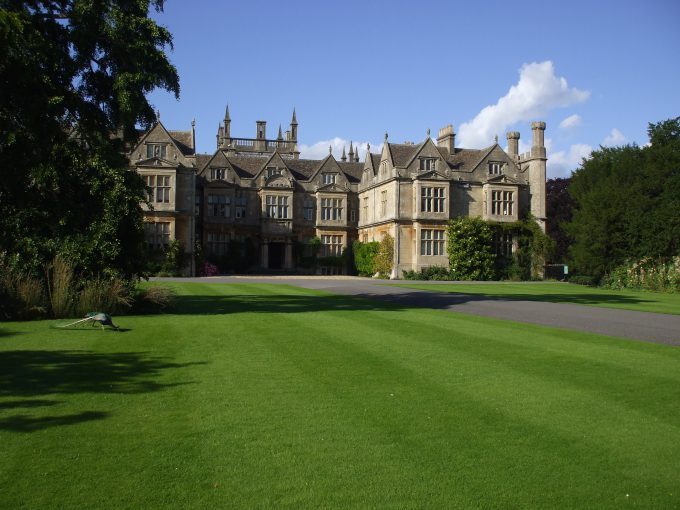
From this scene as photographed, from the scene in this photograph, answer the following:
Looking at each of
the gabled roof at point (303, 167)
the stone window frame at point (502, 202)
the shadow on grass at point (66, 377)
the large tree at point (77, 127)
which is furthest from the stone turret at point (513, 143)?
the shadow on grass at point (66, 377)

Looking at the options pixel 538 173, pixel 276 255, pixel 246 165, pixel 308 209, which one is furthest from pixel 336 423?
pixel 246 165

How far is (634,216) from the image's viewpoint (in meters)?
35.8

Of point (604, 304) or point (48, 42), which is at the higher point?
point (48, 42)

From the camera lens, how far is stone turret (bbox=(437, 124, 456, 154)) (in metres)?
49.0

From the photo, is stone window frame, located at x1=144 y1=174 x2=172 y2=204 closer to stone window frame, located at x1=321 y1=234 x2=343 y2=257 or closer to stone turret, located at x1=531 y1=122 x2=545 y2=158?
stone window frame, located at x1=321 y1=234 x2=343 y2=257

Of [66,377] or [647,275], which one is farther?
[647,275]

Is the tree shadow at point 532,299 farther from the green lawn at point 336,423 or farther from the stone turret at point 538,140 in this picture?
the stone turret at point 538,140

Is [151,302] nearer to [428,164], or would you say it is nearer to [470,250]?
[470,250]

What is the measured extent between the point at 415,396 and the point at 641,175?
119ft

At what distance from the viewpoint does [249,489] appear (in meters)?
4.59

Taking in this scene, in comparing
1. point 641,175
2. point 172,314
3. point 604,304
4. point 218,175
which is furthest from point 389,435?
point 218,175

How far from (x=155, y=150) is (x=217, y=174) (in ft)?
22.5

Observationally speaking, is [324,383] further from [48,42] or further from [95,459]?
[48,42]

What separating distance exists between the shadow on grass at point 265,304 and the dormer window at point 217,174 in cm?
2840
